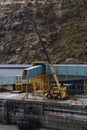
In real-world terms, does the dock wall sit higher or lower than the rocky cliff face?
lower

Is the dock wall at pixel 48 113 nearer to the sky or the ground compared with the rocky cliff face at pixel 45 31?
nearer to the ground

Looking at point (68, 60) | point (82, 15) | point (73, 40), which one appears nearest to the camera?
point (68, 60)

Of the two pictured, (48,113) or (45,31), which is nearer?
(48,113)

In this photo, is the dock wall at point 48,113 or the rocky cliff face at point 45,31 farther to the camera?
the rocky cliff face at point 45,31

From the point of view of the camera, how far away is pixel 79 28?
246ft

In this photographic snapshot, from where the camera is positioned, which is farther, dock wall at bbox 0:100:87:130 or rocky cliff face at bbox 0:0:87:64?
rocky cliff face at bbox 0:0:87:64

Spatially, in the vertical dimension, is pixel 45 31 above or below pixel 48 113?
above

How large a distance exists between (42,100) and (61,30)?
111ft

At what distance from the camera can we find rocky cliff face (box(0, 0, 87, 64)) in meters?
71.2

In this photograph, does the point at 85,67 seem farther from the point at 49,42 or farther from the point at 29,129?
the point at 49,42

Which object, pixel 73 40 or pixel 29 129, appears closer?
pixel 29 129

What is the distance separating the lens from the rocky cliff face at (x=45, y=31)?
7125cm

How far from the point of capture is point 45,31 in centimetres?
7806

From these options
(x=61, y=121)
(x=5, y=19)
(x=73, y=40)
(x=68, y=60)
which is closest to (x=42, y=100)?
(x=61, y=121)
